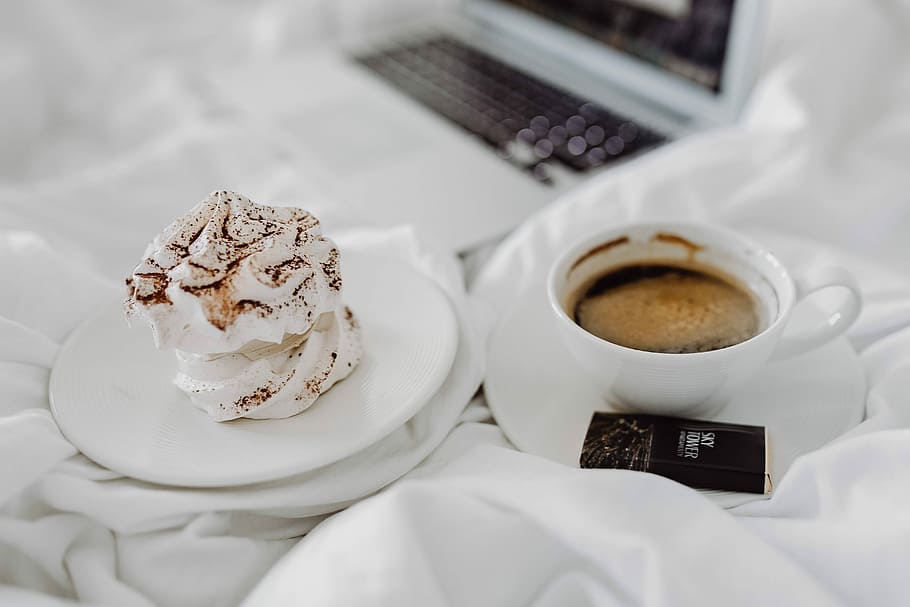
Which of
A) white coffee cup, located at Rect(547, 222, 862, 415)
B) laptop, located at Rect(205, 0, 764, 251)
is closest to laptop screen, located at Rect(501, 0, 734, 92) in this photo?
laptop, located at Rect(205, 0, 764, 251)

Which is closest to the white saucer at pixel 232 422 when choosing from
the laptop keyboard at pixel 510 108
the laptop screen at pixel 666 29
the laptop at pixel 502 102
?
the laptop at pixel 502 102

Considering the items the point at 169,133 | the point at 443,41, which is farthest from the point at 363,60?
the point at 169,133

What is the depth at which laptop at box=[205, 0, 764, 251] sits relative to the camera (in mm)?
835

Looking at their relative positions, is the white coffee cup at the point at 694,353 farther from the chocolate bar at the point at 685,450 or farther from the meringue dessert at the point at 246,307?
the meringue dessert at the point at 246,307

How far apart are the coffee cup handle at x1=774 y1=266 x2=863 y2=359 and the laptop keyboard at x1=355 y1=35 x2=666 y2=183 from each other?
1.20ft

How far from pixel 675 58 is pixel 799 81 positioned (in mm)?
142

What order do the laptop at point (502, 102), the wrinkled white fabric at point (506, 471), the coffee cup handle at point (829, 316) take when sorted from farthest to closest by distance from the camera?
the laptop at point (502, 102), the coffee cup handle at point (829, 316), the wrinkled white fabric at point (506, 471)

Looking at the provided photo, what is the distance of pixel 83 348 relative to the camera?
0.54 metres

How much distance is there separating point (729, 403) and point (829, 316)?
0.09 meters

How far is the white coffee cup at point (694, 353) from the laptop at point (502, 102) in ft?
0.56

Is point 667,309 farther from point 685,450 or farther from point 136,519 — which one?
point 136,519

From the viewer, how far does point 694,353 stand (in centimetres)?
50

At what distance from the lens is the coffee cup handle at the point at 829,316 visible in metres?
0.53

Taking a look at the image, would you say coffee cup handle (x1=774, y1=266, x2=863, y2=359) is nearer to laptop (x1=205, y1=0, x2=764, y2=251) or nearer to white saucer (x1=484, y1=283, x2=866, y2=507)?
white saucer (x1=484, y1=283, x2=866, y2=507)
